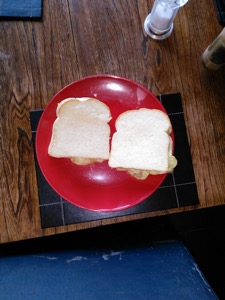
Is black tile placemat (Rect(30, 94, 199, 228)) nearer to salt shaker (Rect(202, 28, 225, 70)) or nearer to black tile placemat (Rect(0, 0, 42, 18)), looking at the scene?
salt shaker (Rect(202, 28, 225, 70))

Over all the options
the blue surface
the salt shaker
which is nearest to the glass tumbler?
the salt shaker

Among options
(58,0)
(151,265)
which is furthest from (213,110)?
(58,0)

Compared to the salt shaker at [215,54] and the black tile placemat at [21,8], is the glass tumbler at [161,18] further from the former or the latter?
the black tile placemat at [21,8]

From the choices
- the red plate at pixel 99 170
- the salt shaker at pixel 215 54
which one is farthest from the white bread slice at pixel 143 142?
the salt shaker at pixel 215 54

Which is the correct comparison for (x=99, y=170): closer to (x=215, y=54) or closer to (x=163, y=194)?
(x=163, y=194)

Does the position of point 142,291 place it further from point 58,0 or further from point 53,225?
point 58,0

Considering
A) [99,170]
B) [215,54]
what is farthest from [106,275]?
[215,54]
